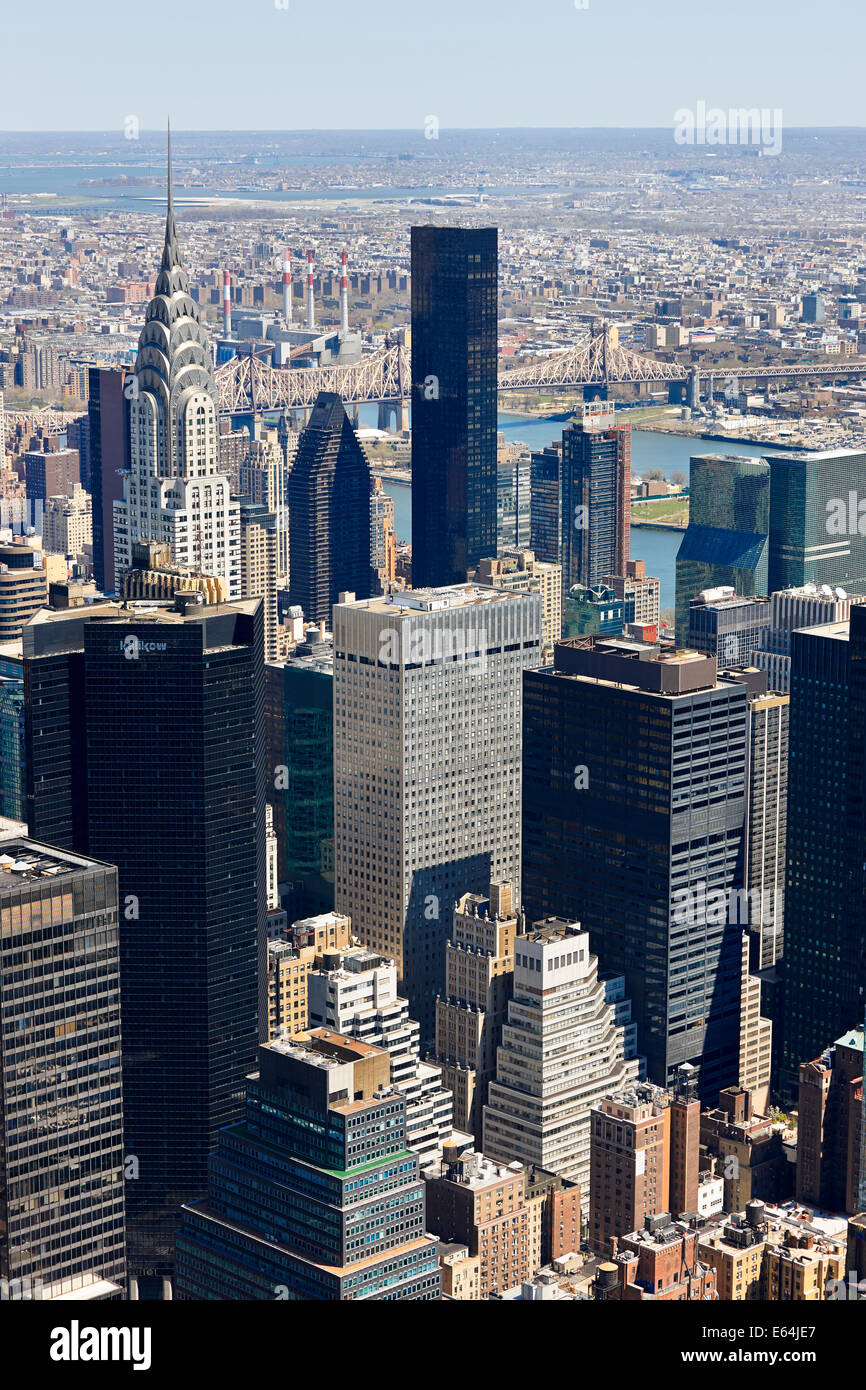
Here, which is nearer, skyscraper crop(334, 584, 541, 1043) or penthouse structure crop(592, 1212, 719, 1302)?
penthouse structure crop(592, 1212, 719, 1302)

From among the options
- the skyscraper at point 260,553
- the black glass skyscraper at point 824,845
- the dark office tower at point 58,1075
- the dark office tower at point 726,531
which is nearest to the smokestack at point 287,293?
the skyscraper at point 260,553

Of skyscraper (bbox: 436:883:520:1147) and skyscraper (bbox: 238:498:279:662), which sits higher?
skyscraper (bbox: 238:498:279:662)

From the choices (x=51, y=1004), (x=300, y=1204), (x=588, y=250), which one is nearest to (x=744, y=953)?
(x=300, y=1204)

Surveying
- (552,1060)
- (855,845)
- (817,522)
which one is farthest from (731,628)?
(552,1060)

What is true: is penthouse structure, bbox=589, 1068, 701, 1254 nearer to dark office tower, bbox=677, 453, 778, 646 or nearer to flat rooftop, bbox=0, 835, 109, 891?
flat rooftop, bbox=0, 835, 109, 891

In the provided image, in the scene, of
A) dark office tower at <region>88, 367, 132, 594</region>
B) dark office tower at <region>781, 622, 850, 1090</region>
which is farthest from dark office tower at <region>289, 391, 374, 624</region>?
dark office tower at <region>781, 622, 850, 1090</region>

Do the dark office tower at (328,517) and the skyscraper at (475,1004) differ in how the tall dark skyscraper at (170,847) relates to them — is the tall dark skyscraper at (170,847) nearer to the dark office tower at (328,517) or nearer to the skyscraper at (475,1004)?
the skyscraper at (475,1004)
